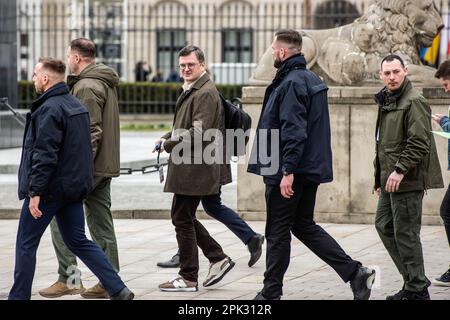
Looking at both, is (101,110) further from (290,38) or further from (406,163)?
(406,163)

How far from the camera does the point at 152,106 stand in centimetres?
3078

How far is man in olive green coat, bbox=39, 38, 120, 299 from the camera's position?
8477mm

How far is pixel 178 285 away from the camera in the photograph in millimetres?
8594

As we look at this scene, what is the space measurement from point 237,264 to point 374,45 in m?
3.21

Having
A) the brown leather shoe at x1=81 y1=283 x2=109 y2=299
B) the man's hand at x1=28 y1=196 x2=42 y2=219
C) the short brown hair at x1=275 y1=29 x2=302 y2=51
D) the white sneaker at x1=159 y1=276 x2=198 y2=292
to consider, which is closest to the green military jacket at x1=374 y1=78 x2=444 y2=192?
the short brown hair at x1=275 y1=29 x2=302 y2=51

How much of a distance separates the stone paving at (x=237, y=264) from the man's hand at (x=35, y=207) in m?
1.12

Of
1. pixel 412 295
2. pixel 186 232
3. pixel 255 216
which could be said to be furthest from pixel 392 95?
pixel 255 216

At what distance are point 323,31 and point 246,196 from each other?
189cm

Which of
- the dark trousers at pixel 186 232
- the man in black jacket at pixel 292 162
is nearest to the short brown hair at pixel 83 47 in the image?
the dark trousers at pixel 186 232

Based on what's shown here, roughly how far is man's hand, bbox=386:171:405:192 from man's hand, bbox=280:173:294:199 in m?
0.67

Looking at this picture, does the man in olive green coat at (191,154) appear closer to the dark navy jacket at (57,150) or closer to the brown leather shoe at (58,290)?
the brown leather shoe at (58,290)
